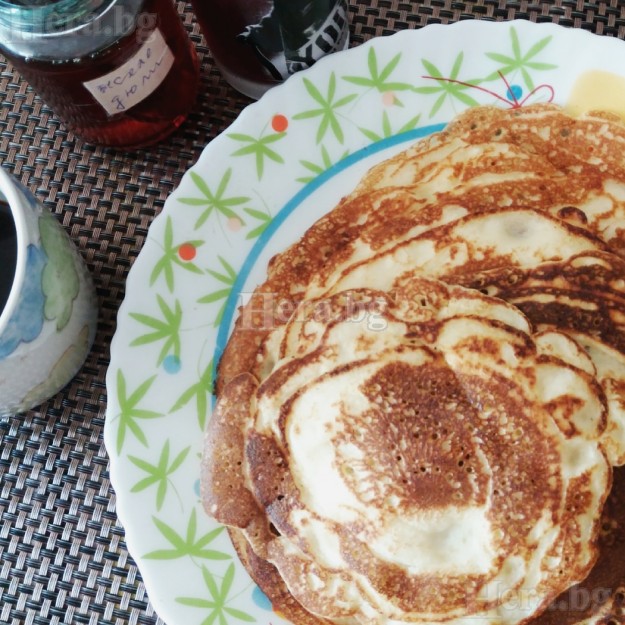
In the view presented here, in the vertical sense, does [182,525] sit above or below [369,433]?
below

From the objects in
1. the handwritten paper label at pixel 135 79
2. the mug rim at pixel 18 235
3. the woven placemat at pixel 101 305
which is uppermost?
the handwritten paper label at pixel 135 79

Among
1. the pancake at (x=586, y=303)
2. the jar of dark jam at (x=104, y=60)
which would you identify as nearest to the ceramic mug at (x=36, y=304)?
the jar of dark jam at (x=104, y=60)

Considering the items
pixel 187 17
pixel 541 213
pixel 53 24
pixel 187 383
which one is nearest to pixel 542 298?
pixel 541 213

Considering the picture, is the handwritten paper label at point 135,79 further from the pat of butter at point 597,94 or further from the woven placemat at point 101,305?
the pat of butter at point 597,94

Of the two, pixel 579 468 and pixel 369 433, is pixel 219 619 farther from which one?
Answer: pixel 579 468

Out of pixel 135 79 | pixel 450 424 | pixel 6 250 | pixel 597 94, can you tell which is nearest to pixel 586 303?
pixel 450 424

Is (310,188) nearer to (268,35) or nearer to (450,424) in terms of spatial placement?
(268,35)
